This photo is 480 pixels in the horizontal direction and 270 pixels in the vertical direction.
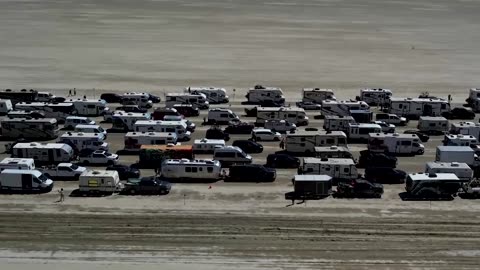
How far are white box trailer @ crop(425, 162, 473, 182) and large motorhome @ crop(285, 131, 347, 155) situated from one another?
7367 mm

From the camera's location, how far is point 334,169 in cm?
4362

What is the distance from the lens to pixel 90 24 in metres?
125

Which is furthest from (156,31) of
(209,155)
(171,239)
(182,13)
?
(171,239)

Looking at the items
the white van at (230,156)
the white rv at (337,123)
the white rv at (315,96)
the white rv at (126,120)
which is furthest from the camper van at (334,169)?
the white rv at (315,96)

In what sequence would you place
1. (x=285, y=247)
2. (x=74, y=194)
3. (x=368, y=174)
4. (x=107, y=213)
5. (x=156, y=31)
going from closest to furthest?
(x=285, y=247) → (x=107, y=213) → (x=74, y=194) → (x=368, y=174) → (x=156, y=31)

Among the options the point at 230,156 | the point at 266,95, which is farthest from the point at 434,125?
the point at 230,156

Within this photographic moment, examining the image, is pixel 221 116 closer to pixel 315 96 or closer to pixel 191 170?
pixel 315 96

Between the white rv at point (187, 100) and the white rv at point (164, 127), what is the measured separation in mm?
10363

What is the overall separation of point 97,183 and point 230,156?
30.4 feet

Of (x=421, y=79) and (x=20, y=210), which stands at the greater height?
(x=421, y=79)

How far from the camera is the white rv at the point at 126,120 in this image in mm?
55875

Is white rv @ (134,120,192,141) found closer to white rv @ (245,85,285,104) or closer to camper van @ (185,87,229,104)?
camper van @ (185,87,229,104)

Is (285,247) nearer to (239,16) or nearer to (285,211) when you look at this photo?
(285,211)

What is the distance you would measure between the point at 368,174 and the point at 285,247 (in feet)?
38.7
